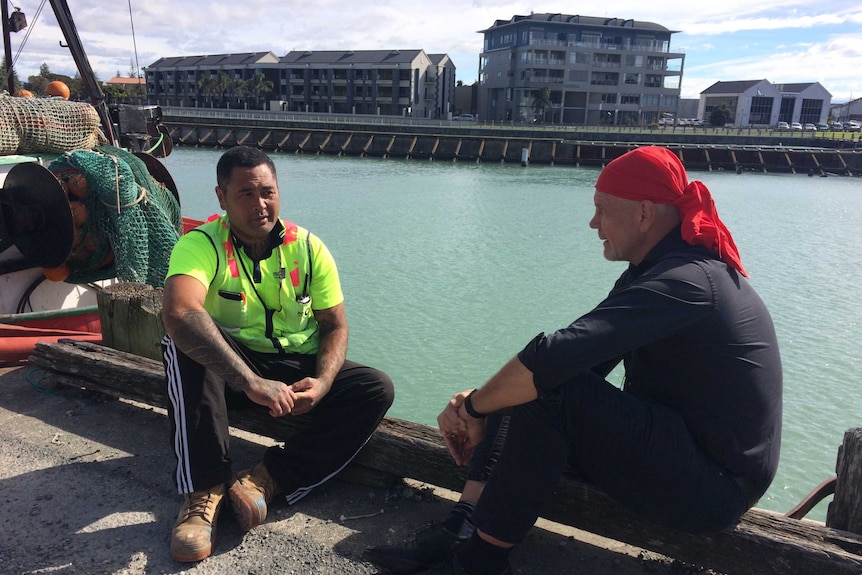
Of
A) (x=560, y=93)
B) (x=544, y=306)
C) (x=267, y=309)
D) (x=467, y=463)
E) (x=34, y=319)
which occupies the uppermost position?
(x=560, y=93)

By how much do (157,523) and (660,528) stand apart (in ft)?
6.12

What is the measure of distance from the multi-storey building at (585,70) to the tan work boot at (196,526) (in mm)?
67720

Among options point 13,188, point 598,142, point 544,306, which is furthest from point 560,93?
point 13,188

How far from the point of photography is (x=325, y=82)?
7156 centimetres

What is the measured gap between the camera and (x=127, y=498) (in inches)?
105

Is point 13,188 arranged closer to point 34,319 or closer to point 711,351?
point 34,319

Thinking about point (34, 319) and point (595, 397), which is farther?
point (34, 319)

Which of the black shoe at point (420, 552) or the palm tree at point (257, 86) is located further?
the palm tree at point (257, 86)

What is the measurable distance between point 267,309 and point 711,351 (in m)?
1.69

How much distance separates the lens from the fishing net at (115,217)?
4902 mm

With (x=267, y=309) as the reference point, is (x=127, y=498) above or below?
below

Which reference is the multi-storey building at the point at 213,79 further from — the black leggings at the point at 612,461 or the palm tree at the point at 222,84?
the black leggings at the point at 612,461

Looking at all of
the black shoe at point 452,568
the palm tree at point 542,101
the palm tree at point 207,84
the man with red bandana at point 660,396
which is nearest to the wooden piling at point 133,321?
the black shoe at point 452,568

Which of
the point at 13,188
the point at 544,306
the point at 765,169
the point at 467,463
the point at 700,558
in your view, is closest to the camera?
the point at 700,558
